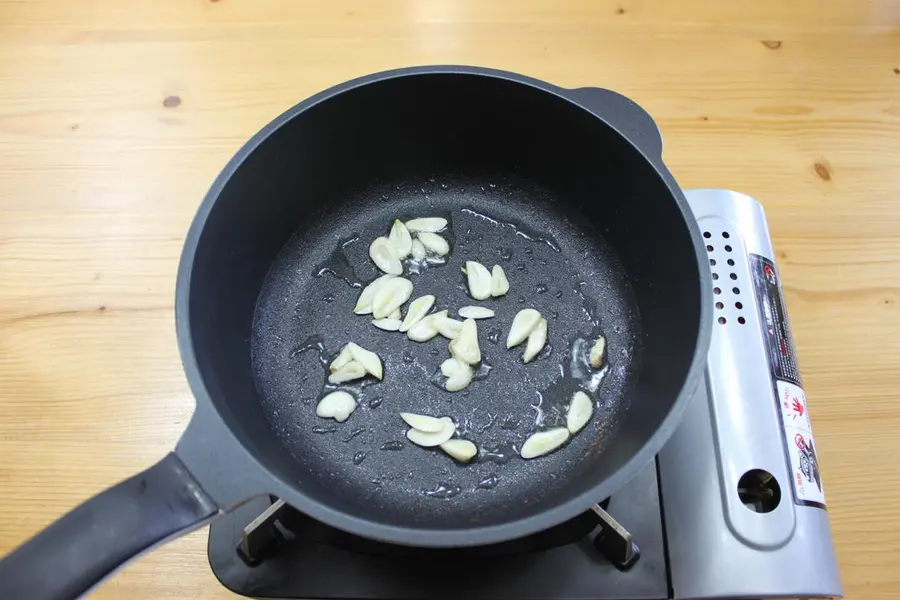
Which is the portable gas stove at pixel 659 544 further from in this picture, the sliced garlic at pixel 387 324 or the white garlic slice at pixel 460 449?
the sliced garlic at pixel 387 324

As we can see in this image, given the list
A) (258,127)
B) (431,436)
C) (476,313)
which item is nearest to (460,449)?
(431,436)

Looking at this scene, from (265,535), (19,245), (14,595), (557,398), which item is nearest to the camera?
(14,595)

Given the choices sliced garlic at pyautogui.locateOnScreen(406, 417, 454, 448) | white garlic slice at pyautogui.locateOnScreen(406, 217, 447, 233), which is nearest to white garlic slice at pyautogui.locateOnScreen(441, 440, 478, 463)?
sliced garlic at pyautogui.locateOnScreen(406, 417, 454, 448)

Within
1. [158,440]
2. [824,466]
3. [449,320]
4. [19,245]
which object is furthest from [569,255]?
[19,245]

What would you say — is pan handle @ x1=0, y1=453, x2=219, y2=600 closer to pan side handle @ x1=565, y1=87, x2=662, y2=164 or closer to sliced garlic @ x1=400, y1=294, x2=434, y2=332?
sliced garlic @ x1=400, y1=294, x2=434, y2=332

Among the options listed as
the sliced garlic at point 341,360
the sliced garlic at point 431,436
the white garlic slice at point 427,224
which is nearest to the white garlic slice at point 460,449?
the sliced garlic at point 431,436

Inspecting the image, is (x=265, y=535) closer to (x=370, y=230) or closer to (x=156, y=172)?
(x=370, y=230)

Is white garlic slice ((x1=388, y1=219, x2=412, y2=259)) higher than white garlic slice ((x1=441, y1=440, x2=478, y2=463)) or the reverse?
higher
